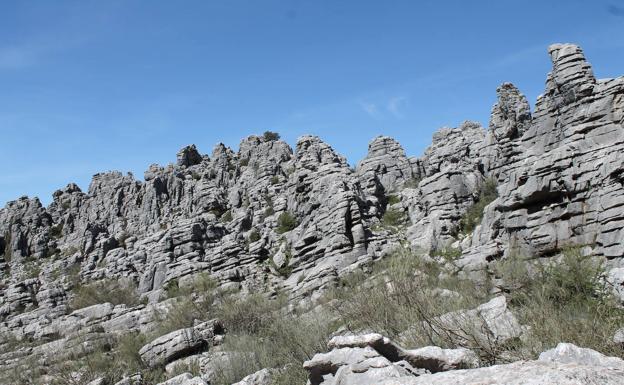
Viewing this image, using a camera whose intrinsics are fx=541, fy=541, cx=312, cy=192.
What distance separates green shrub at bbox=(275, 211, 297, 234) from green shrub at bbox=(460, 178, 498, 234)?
483 inches

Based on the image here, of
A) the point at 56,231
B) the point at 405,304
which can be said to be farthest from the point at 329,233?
the point at 56,231

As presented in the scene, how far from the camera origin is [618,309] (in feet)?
28.8

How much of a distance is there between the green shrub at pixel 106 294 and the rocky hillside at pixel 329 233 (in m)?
0.15

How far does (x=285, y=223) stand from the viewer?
127 feet

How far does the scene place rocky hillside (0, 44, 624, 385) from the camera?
16.6 meters

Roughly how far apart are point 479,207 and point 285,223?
1388cm

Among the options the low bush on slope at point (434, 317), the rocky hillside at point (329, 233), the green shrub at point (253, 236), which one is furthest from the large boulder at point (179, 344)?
the green shrub at point (253, 236)

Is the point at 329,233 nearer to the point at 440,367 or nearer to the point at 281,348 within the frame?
the point at 281,348

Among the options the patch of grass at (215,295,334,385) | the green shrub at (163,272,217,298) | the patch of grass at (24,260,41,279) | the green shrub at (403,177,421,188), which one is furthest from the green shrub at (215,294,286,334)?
the patch of grass at (24,260,41,279)

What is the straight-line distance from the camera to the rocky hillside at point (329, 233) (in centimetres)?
1656

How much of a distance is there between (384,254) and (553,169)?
27.0ft

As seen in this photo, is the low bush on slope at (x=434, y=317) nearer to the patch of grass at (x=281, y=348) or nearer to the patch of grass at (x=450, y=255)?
the patch of grass at (x=281, y=348)

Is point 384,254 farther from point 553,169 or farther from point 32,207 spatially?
point 32,207

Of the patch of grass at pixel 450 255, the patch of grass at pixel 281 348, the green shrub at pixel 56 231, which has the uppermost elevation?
the green shrub at pixel 56 231
